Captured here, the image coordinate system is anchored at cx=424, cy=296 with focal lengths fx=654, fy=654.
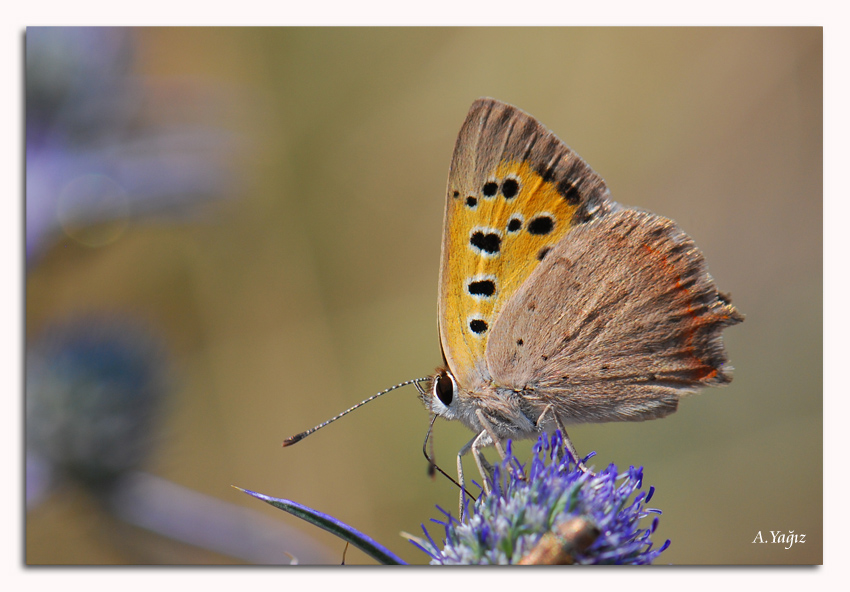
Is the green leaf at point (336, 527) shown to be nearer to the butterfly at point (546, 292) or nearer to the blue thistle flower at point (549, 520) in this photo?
the blue thistle flower at point (549, 520)

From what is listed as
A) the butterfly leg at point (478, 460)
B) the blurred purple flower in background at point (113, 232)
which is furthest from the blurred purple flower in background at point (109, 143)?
the butterfly leg at point (478, 460)

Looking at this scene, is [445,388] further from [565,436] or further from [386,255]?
[386,255]

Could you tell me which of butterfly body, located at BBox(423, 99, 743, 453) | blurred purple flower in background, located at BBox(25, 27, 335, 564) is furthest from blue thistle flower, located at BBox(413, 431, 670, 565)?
blurred purple flower in background, located at BBox(25, 27, 335, 564)

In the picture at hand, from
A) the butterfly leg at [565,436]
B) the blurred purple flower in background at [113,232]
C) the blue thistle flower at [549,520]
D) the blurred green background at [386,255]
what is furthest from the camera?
the blurred green background at [386,255]

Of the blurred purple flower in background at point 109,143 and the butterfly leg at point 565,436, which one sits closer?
the butterfly leg at point 565,436

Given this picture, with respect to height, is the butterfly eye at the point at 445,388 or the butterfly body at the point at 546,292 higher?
the butterfly body at the point at 546,292

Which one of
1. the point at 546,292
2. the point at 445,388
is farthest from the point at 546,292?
the point at 445,388
